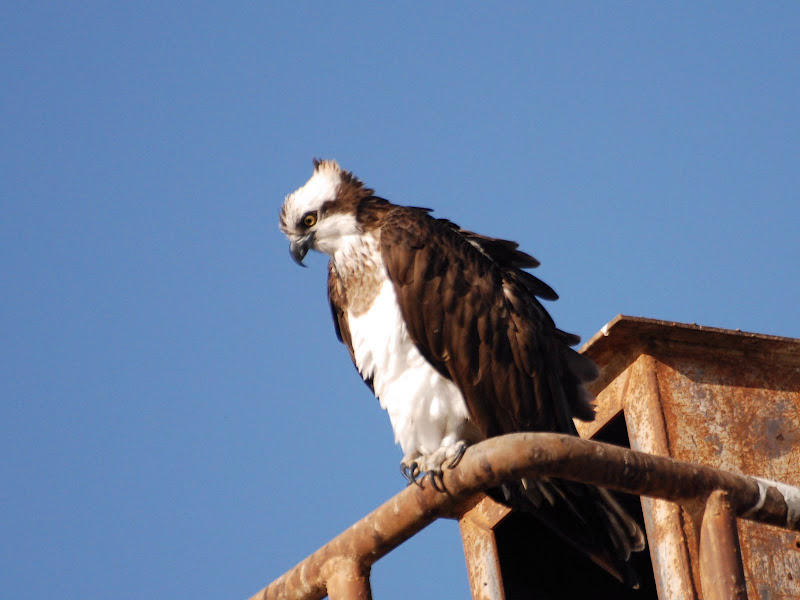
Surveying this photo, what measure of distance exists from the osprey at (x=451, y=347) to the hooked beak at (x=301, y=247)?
17.6 inches

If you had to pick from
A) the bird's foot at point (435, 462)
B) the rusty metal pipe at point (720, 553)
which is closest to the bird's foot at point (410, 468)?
the bird's foot at point (435, 462)

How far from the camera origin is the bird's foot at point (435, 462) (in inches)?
229

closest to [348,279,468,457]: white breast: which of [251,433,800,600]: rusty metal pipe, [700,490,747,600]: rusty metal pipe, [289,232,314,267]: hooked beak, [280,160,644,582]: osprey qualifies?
[280,160,644,582]: osprey

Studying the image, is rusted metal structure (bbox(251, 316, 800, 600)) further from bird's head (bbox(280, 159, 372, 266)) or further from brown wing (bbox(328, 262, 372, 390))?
bird's head (bbox(280, 159, 372, 266))

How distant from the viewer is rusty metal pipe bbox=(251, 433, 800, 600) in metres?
4.50

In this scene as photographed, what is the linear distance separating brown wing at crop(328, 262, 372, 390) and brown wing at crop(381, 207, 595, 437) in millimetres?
475

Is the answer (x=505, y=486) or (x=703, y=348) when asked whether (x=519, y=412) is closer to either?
(x=505, y=486)

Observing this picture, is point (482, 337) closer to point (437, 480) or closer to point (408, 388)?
point (408, 388)

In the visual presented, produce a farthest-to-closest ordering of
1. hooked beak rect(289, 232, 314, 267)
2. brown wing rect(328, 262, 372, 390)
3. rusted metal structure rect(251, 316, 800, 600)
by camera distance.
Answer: hooked beak rect(289, 232, 314, 267)
brown wing rect(328, 262, 372, 390)
rusted metal structure rect(251, 316, 800, 600)

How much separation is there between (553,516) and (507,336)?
41.1 inches

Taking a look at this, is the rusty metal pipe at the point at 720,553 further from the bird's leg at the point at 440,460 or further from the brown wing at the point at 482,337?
the brown wing at the point at 482,337

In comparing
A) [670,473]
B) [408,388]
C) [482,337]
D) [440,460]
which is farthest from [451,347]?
[670,473]

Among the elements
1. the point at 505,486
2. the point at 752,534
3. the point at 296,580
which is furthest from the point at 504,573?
the point at 296,580

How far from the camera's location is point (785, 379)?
711cm
